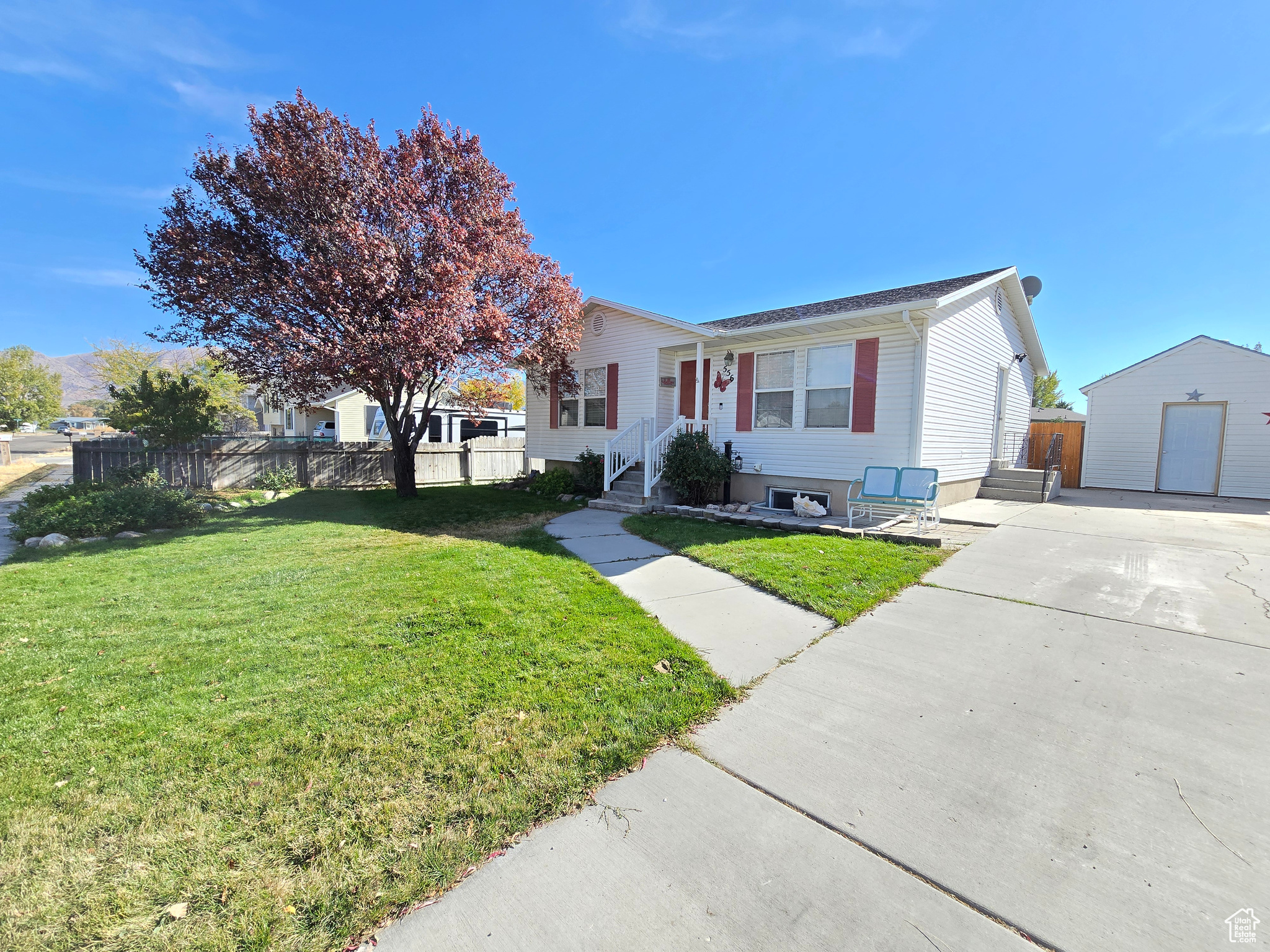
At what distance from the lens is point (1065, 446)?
1375 centimetres

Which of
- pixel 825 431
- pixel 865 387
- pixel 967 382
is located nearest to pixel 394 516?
pixel 825 431

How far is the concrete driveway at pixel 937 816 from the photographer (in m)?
1.62

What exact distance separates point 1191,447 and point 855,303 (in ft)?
30.2

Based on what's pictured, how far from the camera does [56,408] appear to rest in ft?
176

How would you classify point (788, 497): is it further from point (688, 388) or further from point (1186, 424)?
point (1186, 424)

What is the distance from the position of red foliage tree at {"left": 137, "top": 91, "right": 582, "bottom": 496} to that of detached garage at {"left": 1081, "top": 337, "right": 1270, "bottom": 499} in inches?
587

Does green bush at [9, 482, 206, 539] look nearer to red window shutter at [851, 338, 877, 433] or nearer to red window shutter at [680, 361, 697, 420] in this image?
red window shutter at [680, 361, 697, 420]

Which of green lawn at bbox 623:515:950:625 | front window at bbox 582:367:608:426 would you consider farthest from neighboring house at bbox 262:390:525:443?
green lawn at bbox 623:515:950:625

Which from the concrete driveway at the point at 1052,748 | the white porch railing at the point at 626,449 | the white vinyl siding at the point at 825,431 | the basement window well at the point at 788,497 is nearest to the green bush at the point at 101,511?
the white porch railing at the point at 626,449

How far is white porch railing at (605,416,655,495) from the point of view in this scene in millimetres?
10562

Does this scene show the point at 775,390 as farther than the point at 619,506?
No

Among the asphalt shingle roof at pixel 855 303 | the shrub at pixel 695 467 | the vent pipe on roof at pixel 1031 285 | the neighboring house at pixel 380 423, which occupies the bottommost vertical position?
the shrub at pixel 695 467

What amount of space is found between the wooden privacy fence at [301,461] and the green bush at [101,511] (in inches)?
115

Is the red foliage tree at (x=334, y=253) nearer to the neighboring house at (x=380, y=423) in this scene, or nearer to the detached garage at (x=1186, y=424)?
the neighboring house at (x=380, y=423)
